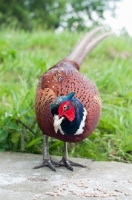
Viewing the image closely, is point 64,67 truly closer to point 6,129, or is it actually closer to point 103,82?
point 6,129

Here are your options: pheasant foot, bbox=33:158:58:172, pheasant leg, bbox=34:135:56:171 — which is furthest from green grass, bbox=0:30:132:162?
pheasant foot, bbox=33:158:58:172

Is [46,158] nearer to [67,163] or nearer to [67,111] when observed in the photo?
[67,163]

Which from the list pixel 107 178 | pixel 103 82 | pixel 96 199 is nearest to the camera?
pixel 96 199

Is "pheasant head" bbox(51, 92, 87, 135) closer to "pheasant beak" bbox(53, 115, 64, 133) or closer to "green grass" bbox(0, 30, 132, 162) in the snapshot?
"pheasant beak" bbox(53, 115, 64, 133)

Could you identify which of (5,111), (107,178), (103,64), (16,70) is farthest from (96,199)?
(103,64)

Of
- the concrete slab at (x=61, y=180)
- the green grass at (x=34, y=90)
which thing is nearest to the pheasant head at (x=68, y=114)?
the concrete slab at (x=61, y=180)
